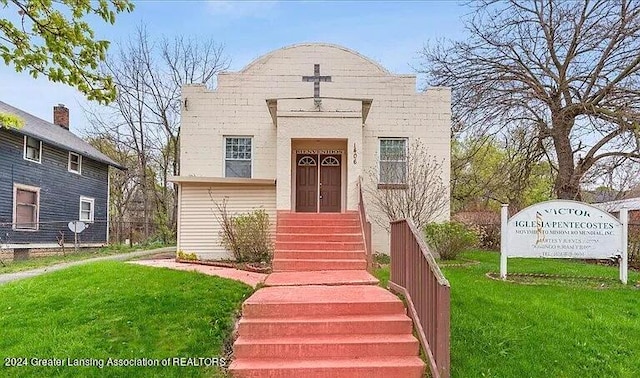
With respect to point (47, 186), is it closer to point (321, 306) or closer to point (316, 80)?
point (316, 80)

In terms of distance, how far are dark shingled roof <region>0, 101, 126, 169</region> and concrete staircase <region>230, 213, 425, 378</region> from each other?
1519cm

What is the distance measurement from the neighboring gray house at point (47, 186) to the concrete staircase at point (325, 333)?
13.3 m

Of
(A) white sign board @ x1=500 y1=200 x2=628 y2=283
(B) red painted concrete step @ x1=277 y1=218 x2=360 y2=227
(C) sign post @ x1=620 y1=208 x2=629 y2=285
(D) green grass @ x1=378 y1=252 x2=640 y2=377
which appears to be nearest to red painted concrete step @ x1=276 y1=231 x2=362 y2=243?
(B) red painted concrete step @ x1=277 y1=218 x2=360 y2=227

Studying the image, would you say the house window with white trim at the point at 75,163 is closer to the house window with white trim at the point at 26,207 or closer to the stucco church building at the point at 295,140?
the house window with white trim at the point at 26,207

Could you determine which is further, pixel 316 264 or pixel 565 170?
pixel 565 170

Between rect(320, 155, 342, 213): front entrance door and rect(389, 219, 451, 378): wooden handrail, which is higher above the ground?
rect(320, 155, 342, 213): front entrance door

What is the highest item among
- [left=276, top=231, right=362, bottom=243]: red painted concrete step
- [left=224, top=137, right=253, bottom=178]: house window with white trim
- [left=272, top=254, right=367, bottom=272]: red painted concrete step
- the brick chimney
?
the brick chimney

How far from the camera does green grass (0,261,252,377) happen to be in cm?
471

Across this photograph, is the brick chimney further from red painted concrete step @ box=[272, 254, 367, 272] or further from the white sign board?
the white sign board

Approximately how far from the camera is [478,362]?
470cm

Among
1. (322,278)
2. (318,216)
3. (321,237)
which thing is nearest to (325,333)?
(322,278)

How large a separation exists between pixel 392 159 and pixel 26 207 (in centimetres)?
1464

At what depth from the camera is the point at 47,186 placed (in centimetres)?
1897

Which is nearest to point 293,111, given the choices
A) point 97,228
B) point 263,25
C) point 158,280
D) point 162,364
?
point 263,25
